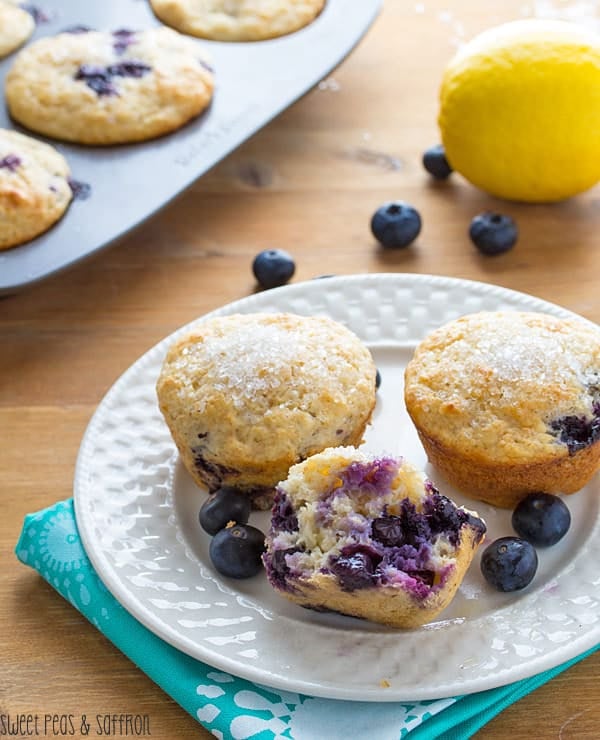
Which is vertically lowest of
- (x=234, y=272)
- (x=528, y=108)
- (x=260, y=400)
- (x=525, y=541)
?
(x=234, y=272)

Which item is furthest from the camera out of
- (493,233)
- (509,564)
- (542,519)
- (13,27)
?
(13,27)

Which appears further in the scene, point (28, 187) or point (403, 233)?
point (403, 233)

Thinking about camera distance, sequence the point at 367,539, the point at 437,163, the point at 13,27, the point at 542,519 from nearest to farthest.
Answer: the point at 367,539 < the point at 542,519 < the point at 437,163 < the point at 13,27

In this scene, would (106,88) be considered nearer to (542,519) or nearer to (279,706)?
(542,519)

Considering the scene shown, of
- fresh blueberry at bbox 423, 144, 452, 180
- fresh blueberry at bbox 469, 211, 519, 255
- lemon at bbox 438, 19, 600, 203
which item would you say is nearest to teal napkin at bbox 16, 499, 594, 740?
fresh blueberry at bbox 469, 211, 519, 255

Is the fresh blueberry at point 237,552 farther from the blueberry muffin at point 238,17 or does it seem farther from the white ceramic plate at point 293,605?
the blueberry muffin at point 238,17

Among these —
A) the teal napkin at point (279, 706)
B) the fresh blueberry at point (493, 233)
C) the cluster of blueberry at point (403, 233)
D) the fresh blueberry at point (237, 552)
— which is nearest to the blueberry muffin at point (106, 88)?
the cluster of blueberry at point (403, 233)

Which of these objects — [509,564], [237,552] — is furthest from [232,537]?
[509,564]
